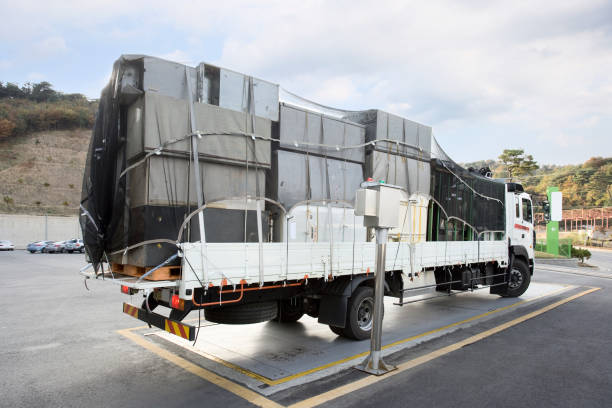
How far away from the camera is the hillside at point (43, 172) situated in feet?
143

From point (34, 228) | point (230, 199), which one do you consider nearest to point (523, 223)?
point (230, 199)

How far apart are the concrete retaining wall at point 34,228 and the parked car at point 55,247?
6832 millimetres

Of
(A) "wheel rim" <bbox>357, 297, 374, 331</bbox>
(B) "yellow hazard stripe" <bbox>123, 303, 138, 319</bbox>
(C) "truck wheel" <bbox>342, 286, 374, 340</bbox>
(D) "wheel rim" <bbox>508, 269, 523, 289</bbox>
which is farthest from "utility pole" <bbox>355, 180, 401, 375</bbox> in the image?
(D) "wheel rim" <bbox>508, 269, 523, 289</bbox>

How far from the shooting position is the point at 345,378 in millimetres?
4680

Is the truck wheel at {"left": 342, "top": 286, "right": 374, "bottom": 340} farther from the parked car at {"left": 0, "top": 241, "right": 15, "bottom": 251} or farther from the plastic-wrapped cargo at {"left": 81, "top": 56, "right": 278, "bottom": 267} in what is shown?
the parked car at {"left": 0, "top": 241, "right": 15, "bottom": 251}

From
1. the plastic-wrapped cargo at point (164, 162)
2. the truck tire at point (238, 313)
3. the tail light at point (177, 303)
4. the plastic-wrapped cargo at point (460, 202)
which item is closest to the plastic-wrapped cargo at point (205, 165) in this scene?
the plastic-wrapped cargo at point (164, 162)

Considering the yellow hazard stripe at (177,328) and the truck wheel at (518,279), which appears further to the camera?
the truck wheel at (518,279)

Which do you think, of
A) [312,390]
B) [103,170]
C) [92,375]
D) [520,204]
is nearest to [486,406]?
[312,390]

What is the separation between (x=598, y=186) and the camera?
72.8 metres

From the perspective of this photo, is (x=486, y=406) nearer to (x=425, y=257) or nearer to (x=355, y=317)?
(x=355, y=317)

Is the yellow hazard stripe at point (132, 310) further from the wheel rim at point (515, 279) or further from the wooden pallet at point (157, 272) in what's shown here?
the wheel rim at point (515, 279)

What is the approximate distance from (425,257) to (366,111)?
276 centimetres

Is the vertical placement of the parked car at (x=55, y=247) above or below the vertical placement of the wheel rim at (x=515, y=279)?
below

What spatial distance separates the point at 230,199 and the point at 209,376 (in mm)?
2076
